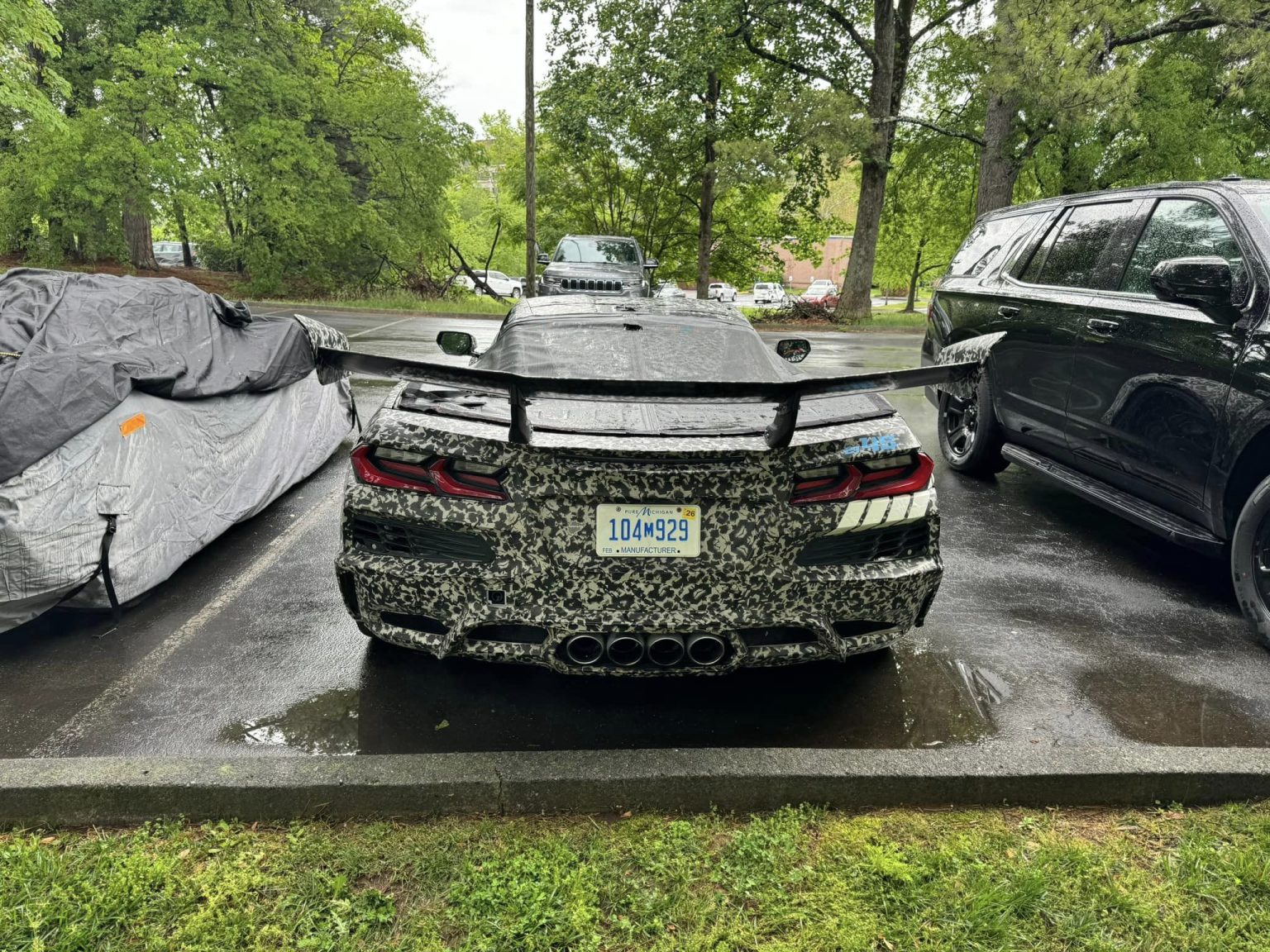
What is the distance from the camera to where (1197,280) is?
11.7 feet

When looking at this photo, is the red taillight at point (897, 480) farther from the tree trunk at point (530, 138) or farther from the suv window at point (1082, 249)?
the tree trunk at point (530, 138)

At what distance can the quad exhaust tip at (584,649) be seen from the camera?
2.40 metres

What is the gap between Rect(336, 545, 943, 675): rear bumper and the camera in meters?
2.39

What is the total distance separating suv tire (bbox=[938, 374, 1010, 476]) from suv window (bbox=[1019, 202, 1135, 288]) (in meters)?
0.82

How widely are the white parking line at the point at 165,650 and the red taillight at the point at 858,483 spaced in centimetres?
262

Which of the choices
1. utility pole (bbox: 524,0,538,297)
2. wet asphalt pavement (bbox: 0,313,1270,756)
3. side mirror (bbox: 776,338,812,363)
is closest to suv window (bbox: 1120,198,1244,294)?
wet asphalt pavement (bbox: 0,313,1270,756)

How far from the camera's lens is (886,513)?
8.39 feet

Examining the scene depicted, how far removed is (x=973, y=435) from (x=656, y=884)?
15.7 feet

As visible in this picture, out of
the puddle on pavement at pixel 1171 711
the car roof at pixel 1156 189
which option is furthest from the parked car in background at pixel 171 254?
the puddle on pavement at pixel 1171 711

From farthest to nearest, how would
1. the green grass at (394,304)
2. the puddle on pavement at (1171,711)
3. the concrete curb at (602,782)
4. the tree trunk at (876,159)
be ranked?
the green grass at (394,304) < the tree trunk at (876,159) < the puddle on pavement at (1171,711) < the concrete curb at (602,782)

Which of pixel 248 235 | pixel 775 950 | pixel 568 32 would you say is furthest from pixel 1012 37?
pixel 248 235

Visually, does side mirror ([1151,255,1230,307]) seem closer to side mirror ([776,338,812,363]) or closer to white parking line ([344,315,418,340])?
side mirror ([776,338,812,363])

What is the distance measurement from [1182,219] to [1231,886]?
3455mm

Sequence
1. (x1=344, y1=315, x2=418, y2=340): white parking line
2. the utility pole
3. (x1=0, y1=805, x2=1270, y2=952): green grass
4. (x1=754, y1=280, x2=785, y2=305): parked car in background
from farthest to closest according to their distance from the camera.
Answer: (x1=754, y1=280, x2=785, y2=305): parked car in background < the utility pole < (x1=344, y1=315, x2=418, y2=340): white parking line < (x1=0, y1=805, x2=1270, y2=952): green grass
